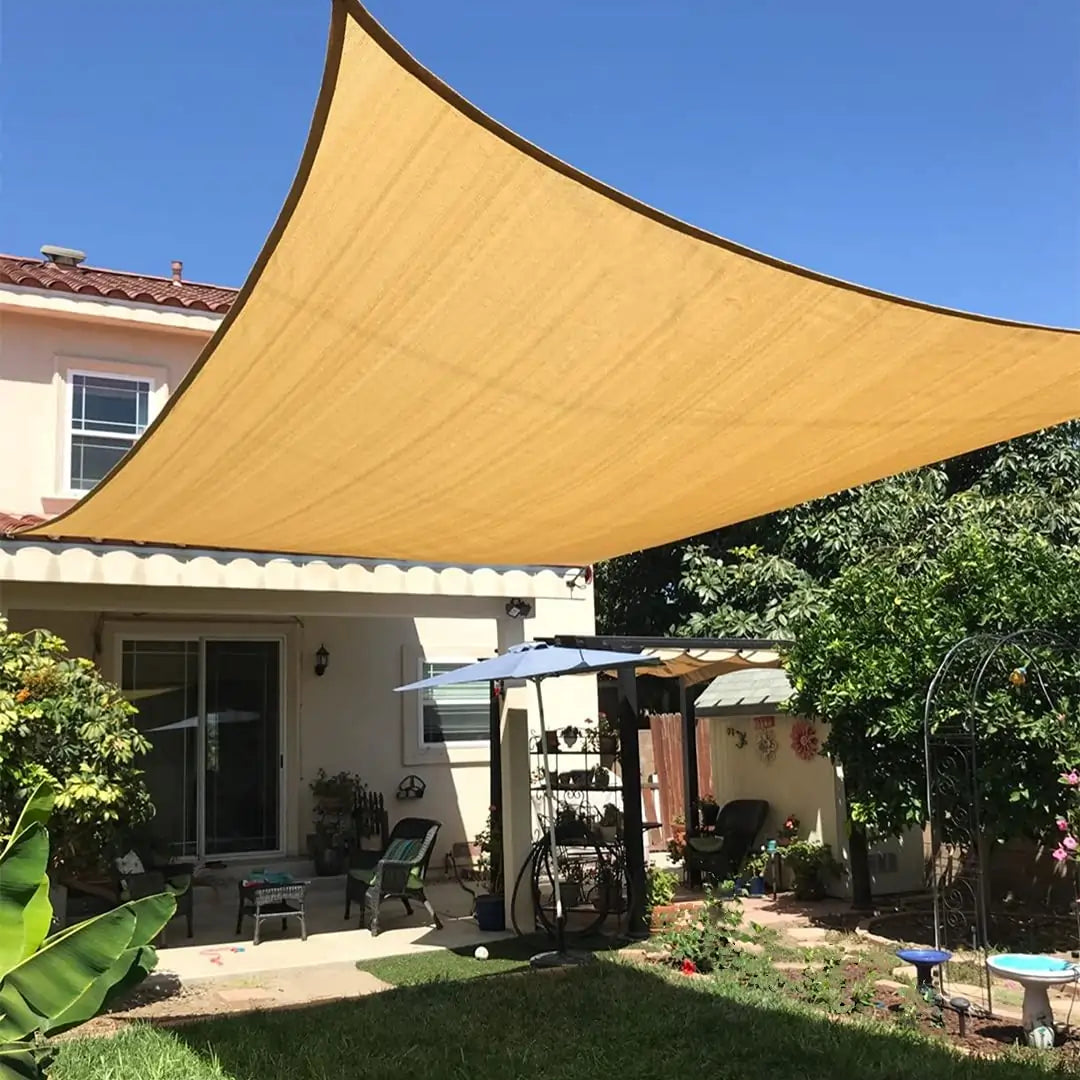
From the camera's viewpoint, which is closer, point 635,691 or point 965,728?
point 965,728

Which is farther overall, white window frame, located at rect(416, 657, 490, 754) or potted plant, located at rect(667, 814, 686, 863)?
white window frame, located at rect(416, 657, 490, 754)

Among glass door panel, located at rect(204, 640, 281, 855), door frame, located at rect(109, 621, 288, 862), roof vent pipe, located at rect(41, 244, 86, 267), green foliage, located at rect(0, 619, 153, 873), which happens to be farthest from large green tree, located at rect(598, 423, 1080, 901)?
roof vent pipe, located at rect(41, 244, 86, 267)

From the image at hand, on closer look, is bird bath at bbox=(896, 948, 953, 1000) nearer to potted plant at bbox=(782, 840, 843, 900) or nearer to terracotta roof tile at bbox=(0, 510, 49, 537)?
potted plant at bbox=(782, 840, 843, 900)

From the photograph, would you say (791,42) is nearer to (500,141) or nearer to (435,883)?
(500,141)

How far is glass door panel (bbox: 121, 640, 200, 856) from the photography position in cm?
1309

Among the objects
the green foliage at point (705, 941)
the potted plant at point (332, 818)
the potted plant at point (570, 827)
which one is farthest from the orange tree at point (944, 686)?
the potted plant at point (332, 818)

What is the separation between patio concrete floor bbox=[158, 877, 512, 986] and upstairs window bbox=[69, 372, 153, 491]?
17.1 ft

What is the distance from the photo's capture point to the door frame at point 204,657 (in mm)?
13023

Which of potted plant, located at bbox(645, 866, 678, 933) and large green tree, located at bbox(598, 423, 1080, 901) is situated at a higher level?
large green tree, located at bbox(598, 423, 1080, 901)

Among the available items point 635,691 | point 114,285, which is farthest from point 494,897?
point 114,285

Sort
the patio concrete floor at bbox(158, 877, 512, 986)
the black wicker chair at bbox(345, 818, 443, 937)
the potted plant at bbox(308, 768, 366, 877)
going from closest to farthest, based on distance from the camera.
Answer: the patio concrete floor at bbox(158, 877, 512, 986) → the black wicker chair at bbox(345, 818, 443, 937) → the potted plant at bbox(308, 768, 366, 877)

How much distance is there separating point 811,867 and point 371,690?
229 inches

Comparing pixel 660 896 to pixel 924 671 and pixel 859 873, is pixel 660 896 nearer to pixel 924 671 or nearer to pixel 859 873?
pixel 859 873

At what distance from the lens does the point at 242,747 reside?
13703 mm
